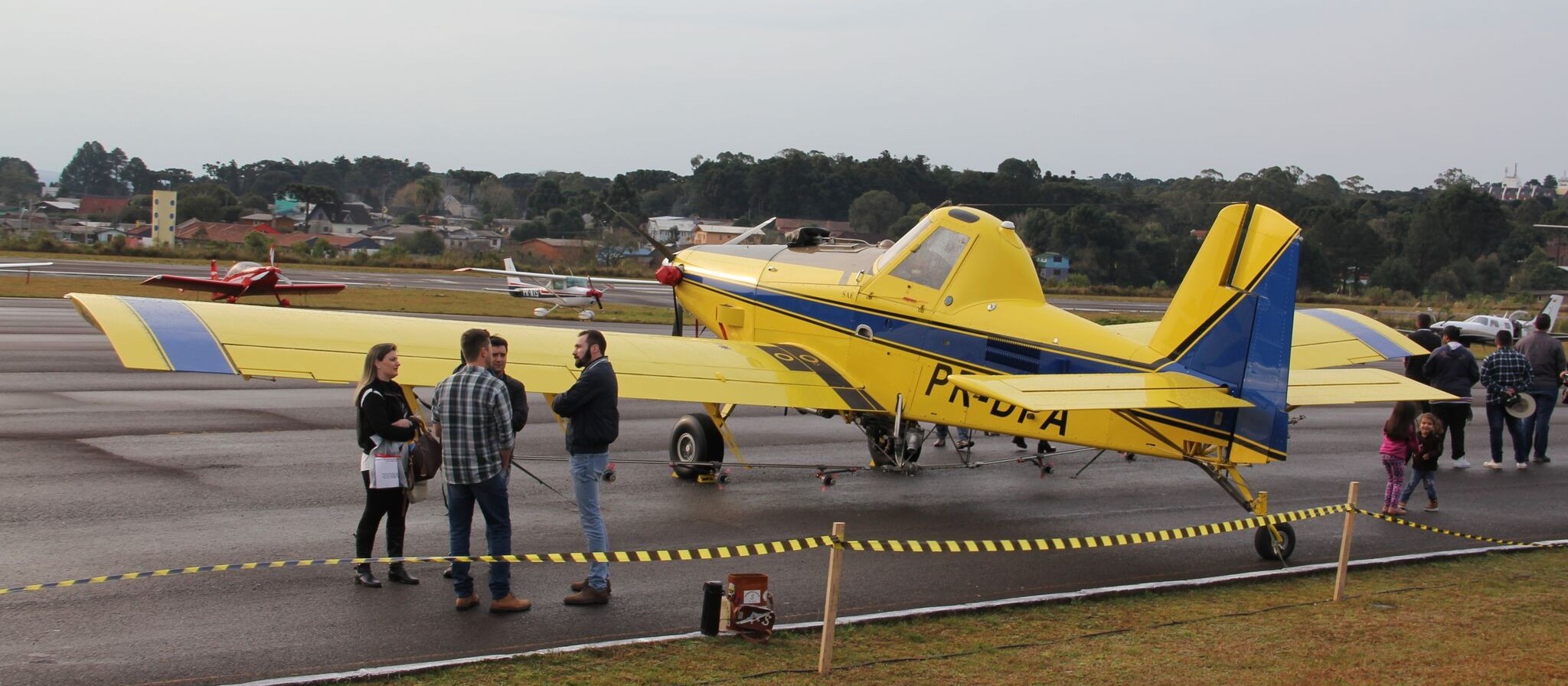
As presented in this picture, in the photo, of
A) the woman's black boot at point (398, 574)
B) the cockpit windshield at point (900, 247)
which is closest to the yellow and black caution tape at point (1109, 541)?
the woman's black boot at point (398, 574)

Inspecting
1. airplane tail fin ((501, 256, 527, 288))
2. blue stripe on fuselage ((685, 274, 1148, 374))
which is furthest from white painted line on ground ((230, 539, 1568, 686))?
airplane tail fin ((501, 256, 527, 288))

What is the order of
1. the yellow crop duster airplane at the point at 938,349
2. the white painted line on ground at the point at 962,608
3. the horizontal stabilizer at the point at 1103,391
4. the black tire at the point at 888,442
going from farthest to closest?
the black tire at the point at 888,442, the yellow crop duster airplane at the point at 938,349, the horizontal stabilizer at the point at 1103,391, the white painted line on ground at the point at 962,608

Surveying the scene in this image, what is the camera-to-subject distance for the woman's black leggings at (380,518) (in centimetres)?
771

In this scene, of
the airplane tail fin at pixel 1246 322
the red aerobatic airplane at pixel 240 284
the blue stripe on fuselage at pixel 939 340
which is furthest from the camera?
the red aerobatic airplane at pixel 240 284

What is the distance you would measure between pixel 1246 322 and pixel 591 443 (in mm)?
5118

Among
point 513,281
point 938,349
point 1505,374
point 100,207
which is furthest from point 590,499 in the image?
point 100,207

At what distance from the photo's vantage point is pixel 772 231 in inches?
683

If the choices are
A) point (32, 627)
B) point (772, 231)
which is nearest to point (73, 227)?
point (772, 231)

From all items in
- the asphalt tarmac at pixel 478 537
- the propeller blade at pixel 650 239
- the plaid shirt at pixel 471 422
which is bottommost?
the asphalt tarmac at pixel 478 537

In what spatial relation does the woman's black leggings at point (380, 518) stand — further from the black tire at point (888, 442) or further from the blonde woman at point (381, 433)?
the black tire at point (888, 442)

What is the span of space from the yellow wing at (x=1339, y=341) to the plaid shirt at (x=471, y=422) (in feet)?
24.7

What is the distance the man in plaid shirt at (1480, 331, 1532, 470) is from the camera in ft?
49.4

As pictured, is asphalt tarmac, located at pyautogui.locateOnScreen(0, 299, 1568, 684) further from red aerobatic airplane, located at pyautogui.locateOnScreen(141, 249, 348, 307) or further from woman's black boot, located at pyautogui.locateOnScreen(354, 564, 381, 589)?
red aerobatic airplane, located at pyautogui.locateOnScreen(141, 249, 348, 307)

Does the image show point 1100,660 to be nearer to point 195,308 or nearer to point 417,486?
point 417,486
